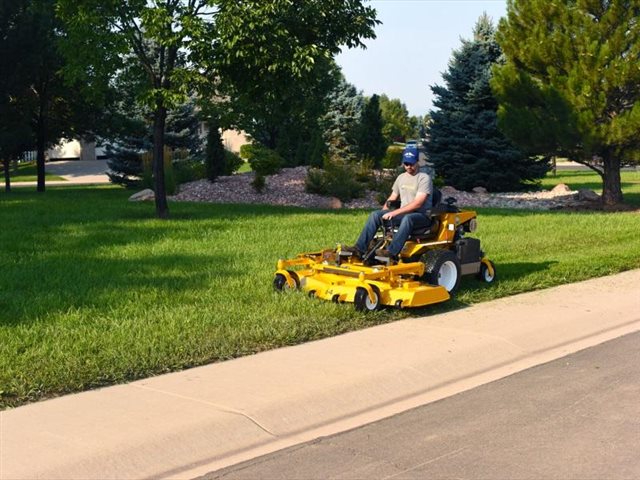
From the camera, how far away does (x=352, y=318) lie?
841cm

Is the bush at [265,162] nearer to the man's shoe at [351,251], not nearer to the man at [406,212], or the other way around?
the man at [406,212]

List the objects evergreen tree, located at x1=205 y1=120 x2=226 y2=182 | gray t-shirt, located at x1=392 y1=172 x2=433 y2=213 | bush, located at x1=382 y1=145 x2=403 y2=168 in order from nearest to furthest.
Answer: gray t-shirt, located at x1=392 y1=172 x2=433 y2=213, evergreen tree, located at x1=205 y1=120 x2=226 y2=182, bush, located at x1=382 y1=145 x2=403 y2=168

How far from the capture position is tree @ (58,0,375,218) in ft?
54.5

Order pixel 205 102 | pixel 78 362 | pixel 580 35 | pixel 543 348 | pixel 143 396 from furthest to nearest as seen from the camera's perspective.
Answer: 1. pixel 580 35
2. pixel 205 102
3. pixel 543 348
4. pixel 78 362
5. pixel 143 396

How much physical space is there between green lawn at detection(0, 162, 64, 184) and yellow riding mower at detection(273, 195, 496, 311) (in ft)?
136

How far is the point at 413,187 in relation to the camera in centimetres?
976

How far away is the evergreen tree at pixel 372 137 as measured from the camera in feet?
111

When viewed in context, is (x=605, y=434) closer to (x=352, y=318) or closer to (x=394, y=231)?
(x=352, y=318)

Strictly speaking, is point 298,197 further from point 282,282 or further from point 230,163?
point 282,282

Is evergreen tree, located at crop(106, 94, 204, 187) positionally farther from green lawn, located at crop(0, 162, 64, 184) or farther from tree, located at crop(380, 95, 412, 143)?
tree, located at crop(380, 95, 412, 143)

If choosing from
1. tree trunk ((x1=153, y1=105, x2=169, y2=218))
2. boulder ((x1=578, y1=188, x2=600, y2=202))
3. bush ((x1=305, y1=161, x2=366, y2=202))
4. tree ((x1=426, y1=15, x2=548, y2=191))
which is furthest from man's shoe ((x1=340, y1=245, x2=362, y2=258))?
tree ((x1=426, y1=15, x2=548, y2=191))

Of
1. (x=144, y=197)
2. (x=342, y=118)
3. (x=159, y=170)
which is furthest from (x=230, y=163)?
(x=342, y=118)

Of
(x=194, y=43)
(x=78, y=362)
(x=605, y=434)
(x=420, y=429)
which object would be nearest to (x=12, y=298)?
(x=78, y=362)

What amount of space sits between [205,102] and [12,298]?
10563 millimetres
